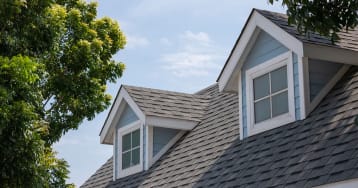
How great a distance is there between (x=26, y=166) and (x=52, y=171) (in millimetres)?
1709

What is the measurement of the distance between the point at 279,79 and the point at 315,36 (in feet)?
2.87

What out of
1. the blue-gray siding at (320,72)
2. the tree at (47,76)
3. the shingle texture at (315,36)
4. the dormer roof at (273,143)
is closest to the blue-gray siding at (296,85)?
the dormer roof at (273,143)

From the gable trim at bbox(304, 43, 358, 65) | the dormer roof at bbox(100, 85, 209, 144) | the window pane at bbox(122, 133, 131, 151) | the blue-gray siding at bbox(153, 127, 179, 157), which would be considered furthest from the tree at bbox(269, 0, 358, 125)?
the window pane at bbox(122, 133, 131, 151)

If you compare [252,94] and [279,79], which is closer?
[279,79]

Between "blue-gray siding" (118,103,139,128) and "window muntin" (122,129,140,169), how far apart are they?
0.26 metres

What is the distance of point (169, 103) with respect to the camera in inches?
596

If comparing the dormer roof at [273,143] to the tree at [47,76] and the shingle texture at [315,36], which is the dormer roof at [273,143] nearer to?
the shingle texture at [315,36]

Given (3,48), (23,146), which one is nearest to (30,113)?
(23,146)

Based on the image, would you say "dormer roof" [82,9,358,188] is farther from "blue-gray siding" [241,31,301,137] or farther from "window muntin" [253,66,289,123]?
"window muntin" [253,66,289,123]

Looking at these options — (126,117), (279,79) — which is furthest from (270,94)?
(126,117)

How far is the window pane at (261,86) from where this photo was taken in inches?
449

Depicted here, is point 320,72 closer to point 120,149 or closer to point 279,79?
point 279,79

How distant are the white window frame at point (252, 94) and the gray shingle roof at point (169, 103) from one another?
312 centimetres

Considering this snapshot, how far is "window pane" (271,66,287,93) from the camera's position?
Result: 434 inches
